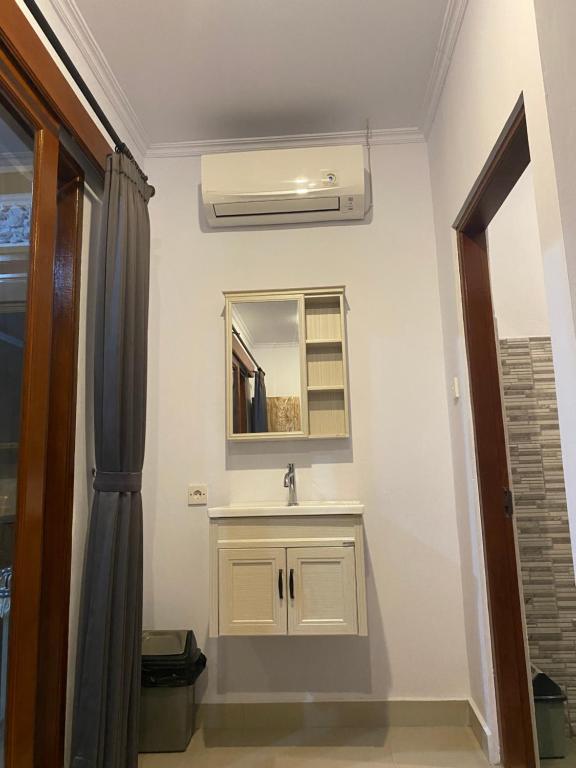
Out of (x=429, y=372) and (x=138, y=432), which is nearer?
(x=138, y=432)

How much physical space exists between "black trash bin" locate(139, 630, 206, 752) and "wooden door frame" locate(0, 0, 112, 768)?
39 centimetres

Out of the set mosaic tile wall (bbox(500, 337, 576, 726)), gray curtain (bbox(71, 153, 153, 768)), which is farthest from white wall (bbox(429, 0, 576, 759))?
gray curtain (bbox(71, 153, 153, 768))

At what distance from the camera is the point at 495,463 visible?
207 cm

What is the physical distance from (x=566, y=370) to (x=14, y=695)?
1.70 m

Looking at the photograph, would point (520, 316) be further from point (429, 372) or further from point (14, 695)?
point (14, 695)

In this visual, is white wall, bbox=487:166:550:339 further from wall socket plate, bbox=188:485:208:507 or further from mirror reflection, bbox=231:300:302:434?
wall socket plate, bbox=188:485:208:507

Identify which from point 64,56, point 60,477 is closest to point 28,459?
point 60,477

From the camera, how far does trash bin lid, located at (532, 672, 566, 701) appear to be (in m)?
2.06

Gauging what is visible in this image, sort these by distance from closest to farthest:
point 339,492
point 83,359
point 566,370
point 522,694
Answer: point 566,370 → point 522,694 → point 83,359 → point 339,492

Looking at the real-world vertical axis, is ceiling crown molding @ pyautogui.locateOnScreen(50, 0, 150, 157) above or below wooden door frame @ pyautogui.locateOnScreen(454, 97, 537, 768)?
above

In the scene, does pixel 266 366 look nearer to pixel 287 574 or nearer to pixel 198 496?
pixel 198 496

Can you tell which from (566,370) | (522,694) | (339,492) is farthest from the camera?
(339,492)

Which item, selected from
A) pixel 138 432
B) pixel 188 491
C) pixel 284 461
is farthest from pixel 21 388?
pixel 284 461

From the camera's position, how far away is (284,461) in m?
2.53
